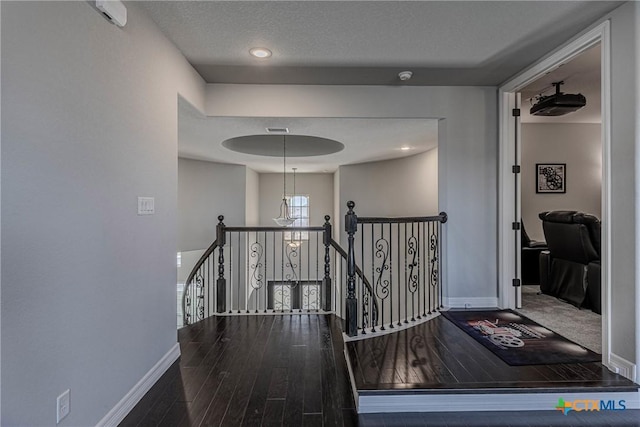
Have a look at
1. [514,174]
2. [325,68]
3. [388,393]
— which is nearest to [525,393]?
[388,393]

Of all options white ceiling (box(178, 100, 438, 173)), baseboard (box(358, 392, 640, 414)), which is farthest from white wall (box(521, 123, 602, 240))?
baseboard (box(358, 392, 640, 414))

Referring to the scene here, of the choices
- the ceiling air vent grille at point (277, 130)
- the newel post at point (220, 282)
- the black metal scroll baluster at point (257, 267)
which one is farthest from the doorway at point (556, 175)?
the newel post at point (220, 282)

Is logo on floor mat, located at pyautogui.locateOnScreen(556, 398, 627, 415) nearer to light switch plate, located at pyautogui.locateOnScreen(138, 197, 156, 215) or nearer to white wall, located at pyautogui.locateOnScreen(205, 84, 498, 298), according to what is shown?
white wall, located at pyautogui.locateOnScreen(205, 84, 498, 298)

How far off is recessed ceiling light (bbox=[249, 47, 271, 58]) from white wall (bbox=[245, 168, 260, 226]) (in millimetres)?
4891

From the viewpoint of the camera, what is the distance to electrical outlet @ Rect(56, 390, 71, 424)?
4.94 ft

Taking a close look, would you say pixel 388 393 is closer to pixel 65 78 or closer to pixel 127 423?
pixel 127 423

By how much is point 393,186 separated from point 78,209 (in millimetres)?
6188

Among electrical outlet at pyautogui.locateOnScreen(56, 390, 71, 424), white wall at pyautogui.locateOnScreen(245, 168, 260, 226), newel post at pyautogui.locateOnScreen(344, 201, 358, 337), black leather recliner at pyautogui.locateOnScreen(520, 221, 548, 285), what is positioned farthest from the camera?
white wall at pyautogui.locateOnScreen(245, 168, 260, 226)

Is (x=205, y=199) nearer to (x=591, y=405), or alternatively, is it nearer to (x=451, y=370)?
(x=451, y=370)

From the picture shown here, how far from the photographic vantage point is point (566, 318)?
3.29 m

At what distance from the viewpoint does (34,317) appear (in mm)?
1388

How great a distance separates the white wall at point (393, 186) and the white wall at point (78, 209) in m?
4.82

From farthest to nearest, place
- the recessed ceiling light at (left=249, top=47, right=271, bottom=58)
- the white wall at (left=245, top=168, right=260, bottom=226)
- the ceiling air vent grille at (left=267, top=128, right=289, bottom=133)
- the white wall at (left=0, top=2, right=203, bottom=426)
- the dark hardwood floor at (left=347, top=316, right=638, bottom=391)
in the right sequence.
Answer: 1. the white wall at (left=245, top=168, right=260, bottom=226)
2. the ceiling air vent grille at (left=267, top=128, right=289, bottom=133)
3. the recessed ceiling light at (left=249, top=47, right=271, bottom=58)
4. the dark hardwood floor at (left=347, top=316, right=638, bottom=391)
5. the white wall at (left=0, top=2, right=203, bottom=426)

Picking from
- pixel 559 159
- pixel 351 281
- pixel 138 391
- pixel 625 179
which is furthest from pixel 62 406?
pixel 559 159
